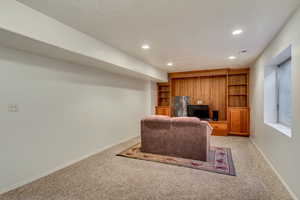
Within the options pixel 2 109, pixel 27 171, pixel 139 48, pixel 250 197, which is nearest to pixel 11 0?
pixel 2 109

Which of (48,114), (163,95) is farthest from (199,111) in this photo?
(48,114)

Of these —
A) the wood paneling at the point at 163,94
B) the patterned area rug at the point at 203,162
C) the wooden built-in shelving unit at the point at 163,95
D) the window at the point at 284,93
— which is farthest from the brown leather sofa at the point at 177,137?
the wood paneling at the point at 163,94

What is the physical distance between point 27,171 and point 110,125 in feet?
7.19

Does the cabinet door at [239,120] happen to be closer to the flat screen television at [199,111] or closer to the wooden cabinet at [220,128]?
the wooden cabinet at [220,128]

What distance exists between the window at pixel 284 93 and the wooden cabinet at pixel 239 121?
222 centimetres

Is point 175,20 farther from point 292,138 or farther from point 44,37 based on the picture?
point 292,138

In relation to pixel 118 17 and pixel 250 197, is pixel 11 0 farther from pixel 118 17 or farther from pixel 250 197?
pixel 250 197

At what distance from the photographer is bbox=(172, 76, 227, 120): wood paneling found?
20.8ft

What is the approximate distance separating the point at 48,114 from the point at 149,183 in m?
2.21

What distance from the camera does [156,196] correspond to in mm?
2160

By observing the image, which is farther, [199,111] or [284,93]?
[199,111]

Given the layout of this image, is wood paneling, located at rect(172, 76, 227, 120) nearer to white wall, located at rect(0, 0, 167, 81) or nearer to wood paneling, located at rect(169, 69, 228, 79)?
wood paneling, located at rect(169, 69, 228, 79)

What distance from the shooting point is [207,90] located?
21.5ft

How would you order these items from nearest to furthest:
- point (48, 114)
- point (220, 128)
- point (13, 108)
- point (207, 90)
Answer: point (13, 108) → point (48, 114) → point (220, 128) → point (207, 90)
